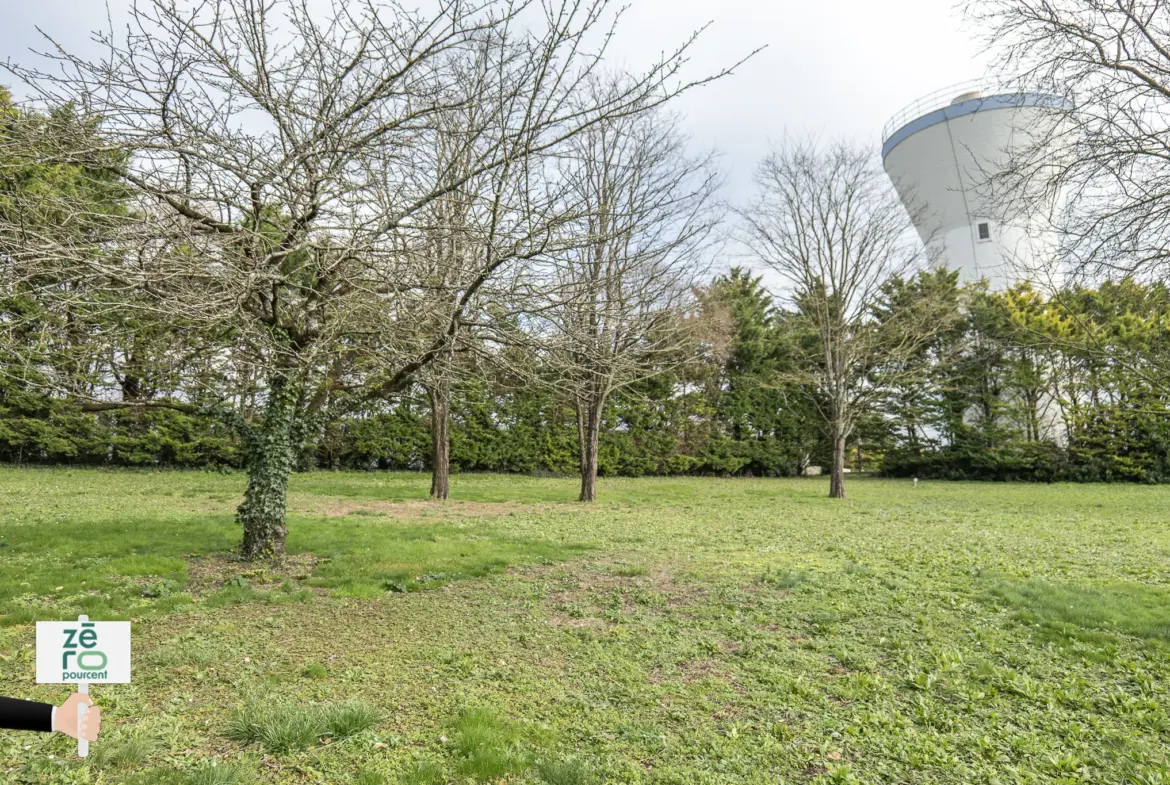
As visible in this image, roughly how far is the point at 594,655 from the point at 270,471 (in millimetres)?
3637

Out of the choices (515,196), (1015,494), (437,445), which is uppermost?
(515,196)

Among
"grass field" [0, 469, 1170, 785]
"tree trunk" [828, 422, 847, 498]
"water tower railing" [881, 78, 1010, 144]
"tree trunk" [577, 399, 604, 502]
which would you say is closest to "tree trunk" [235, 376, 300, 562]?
"grass field" [0, 469, 1170, 785]

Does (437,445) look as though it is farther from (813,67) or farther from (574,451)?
(813,67)

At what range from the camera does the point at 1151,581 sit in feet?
19.2

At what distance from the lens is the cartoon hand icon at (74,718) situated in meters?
1.19

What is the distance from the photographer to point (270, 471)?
19.0ft

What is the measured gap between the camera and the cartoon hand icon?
1.19m

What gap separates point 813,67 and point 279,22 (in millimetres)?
4595

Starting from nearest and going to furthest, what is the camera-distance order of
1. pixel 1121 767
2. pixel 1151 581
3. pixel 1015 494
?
1. pixel 1121 767
2. pixel 1151 581
3. pixel 1015 494

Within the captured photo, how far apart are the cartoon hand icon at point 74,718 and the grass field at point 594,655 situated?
1398 mm

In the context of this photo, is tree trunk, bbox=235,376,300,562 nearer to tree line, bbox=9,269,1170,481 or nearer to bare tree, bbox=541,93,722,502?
bare tree, bbox=541,93,722,502

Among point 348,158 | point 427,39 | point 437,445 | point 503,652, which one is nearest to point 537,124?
point 427,39

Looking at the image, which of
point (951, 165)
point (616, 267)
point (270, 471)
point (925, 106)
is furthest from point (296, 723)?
point (925, 106)

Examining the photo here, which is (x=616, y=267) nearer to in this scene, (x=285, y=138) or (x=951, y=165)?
(x=285, y=138)
